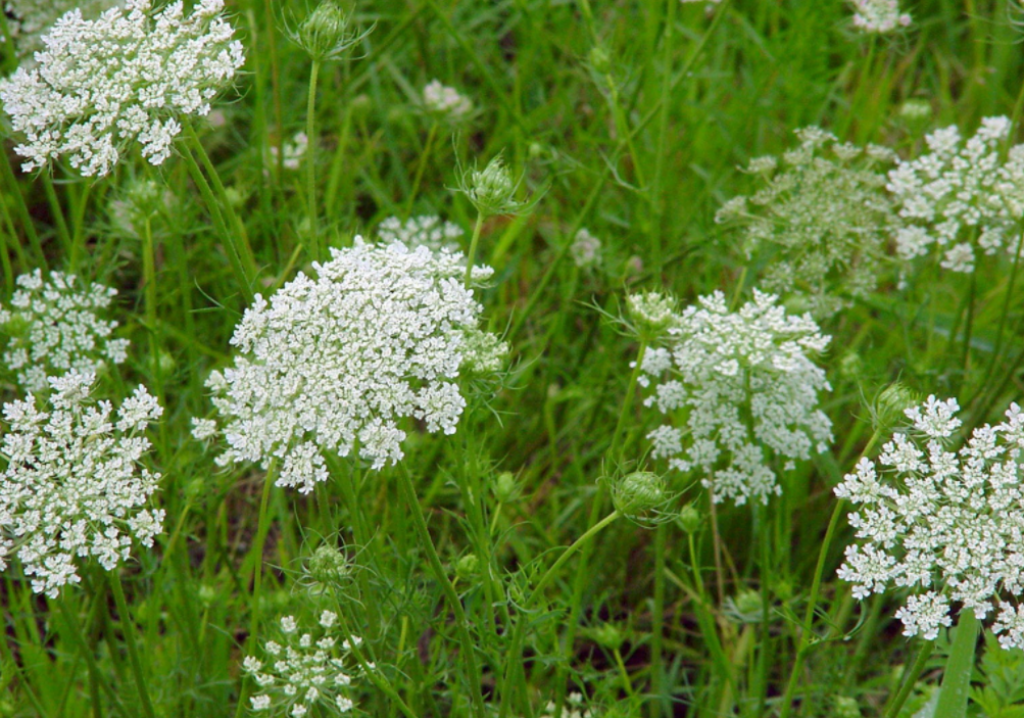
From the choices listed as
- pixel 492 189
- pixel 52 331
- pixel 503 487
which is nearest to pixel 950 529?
pixel 503 487

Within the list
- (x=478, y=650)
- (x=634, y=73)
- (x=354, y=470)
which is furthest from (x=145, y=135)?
(x=634, y=73)

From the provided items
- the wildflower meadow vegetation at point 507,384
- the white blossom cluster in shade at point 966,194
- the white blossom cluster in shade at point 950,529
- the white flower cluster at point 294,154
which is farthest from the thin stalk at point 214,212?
the white blossom cluster in shade at point 966,194

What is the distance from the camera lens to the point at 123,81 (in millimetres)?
2379

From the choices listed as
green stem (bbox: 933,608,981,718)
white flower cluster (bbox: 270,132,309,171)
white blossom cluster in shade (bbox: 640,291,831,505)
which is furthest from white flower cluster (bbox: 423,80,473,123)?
green stem (bbox: 933,608,981,718)

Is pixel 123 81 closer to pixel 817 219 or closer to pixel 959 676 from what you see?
pixel 817 219

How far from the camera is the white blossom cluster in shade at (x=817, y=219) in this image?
364cm

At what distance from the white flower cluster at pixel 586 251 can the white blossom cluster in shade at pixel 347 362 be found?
1589 millimetres

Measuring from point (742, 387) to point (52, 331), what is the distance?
222cm

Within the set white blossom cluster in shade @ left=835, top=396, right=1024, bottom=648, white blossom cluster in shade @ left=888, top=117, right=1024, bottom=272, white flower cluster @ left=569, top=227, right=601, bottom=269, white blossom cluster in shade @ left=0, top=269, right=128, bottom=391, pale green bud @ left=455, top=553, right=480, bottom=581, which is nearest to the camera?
white blossom cluster in shade @ left=835, top=396, right=1024, bottom=648

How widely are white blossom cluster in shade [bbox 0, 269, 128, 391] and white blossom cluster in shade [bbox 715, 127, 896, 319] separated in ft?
7.33

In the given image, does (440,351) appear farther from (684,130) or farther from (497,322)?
(684,130)

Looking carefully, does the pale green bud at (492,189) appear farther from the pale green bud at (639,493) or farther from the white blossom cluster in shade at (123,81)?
the pale green bud at (639,493)

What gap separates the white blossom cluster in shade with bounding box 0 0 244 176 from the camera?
7.68ft

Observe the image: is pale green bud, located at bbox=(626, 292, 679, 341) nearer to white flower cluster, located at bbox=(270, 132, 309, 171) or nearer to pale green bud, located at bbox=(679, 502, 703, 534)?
pale green bud, located at bbox=(679, 502, 703, 534)
